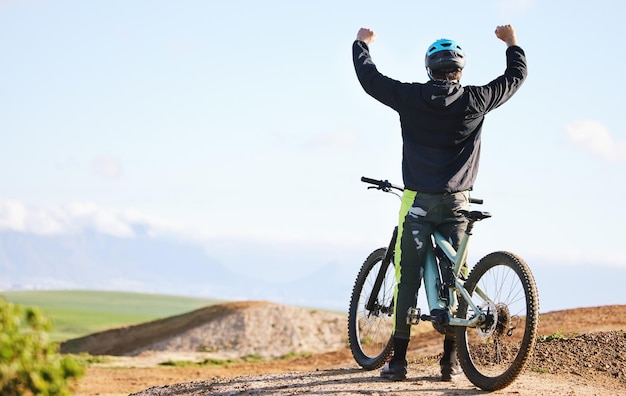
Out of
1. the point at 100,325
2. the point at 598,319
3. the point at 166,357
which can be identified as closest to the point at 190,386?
the point at 598,319

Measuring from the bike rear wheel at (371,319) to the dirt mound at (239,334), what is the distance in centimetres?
1510

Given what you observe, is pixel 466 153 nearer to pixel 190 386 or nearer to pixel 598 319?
pixel 190 386

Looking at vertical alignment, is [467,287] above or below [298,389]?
above

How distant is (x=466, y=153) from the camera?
778cm

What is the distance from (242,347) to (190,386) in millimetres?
15611

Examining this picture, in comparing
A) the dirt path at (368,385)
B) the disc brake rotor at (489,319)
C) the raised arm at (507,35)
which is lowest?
the dirt path at (368,385)

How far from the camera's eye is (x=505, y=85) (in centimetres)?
793

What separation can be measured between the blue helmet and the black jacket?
0.15 meters

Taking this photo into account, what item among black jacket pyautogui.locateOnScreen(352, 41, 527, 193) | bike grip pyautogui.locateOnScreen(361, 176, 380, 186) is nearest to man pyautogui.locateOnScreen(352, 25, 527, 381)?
black jacket pyautogui.locateOnScreen(352, 41, 527, 193)

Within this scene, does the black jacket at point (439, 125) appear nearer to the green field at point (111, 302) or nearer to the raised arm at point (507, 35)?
the raised arm at point (507, 35)

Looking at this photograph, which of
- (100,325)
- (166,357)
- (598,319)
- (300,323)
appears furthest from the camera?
(100,325)

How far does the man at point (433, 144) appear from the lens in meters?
7.66

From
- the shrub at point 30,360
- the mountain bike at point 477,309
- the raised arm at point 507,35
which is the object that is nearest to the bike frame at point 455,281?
the mountain bike at point 477,309

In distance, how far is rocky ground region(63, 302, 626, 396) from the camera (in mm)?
8220
